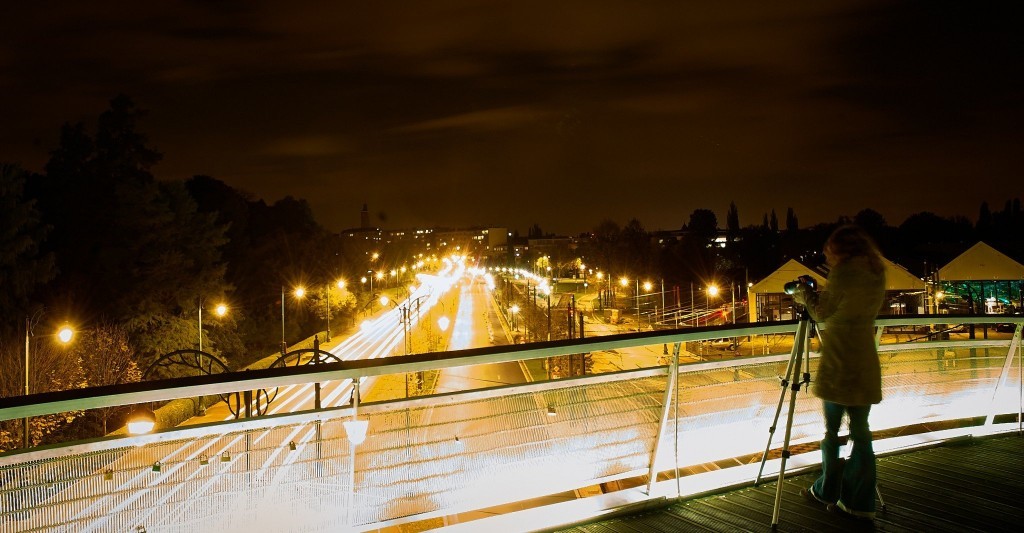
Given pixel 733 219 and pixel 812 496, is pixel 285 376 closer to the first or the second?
pixel 812 496

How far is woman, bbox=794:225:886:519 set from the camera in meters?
4.07

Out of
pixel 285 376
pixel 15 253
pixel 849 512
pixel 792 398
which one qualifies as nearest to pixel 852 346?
pixel 792 398

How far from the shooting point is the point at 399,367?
3.54 metres

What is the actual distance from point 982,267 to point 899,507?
104 feet

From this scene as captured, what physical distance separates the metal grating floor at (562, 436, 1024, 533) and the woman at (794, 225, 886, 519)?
250 mm

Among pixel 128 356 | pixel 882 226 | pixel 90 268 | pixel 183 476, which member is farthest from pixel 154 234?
pixel 882 226

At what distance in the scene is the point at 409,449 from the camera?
3711mm

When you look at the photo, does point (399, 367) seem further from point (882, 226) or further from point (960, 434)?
point (882, 226)

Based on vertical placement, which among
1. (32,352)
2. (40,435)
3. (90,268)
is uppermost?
(90,268)

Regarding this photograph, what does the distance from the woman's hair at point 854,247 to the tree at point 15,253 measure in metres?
36.7

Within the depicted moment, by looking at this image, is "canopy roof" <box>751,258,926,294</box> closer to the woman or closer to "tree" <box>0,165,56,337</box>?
the woman

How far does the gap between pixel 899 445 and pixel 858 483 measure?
187cm

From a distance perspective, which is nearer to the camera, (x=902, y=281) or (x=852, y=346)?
(x=852, y=346)

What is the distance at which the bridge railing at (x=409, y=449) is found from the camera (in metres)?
3.02
